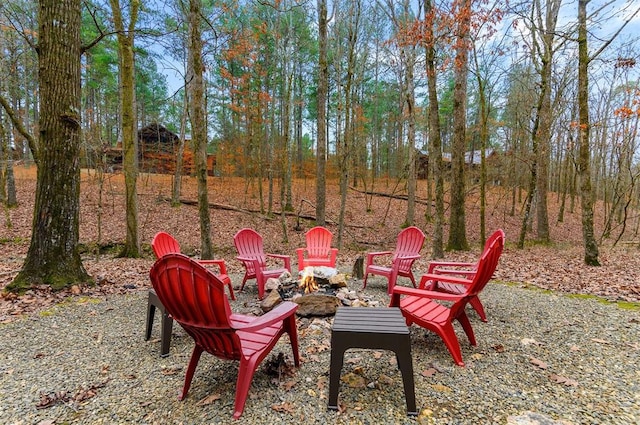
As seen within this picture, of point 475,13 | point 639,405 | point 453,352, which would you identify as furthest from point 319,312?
point 475,13

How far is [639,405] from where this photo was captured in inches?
70.5

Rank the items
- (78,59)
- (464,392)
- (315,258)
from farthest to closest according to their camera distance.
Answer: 1. (315,258)
2. (78,59)
3. (464,392)

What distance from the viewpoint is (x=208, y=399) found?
1.95 meters

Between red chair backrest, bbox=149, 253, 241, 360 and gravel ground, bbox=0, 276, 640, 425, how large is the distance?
0.41 metres

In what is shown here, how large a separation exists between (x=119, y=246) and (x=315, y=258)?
494 cm

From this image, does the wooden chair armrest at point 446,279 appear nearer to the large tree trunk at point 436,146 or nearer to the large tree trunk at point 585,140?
the large tree trunk at point 436,146

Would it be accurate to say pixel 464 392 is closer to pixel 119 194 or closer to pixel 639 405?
pixel 639 405

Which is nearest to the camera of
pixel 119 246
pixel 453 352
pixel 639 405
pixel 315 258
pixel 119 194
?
pixel 639 405

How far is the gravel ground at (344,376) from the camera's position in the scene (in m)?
1.78

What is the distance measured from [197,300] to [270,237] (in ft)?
23.7

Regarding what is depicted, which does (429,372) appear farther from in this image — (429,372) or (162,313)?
(162,313)

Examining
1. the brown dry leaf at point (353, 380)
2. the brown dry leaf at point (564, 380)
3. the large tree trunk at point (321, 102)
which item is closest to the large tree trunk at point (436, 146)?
the large tree trunk at point (321, 102)

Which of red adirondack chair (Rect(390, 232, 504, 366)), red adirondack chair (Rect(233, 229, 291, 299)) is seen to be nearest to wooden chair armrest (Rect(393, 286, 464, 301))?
red adirondack chair (Rect(390, 232, 504, 366))

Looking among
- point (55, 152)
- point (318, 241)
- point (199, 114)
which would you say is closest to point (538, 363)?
point (318, 241)
